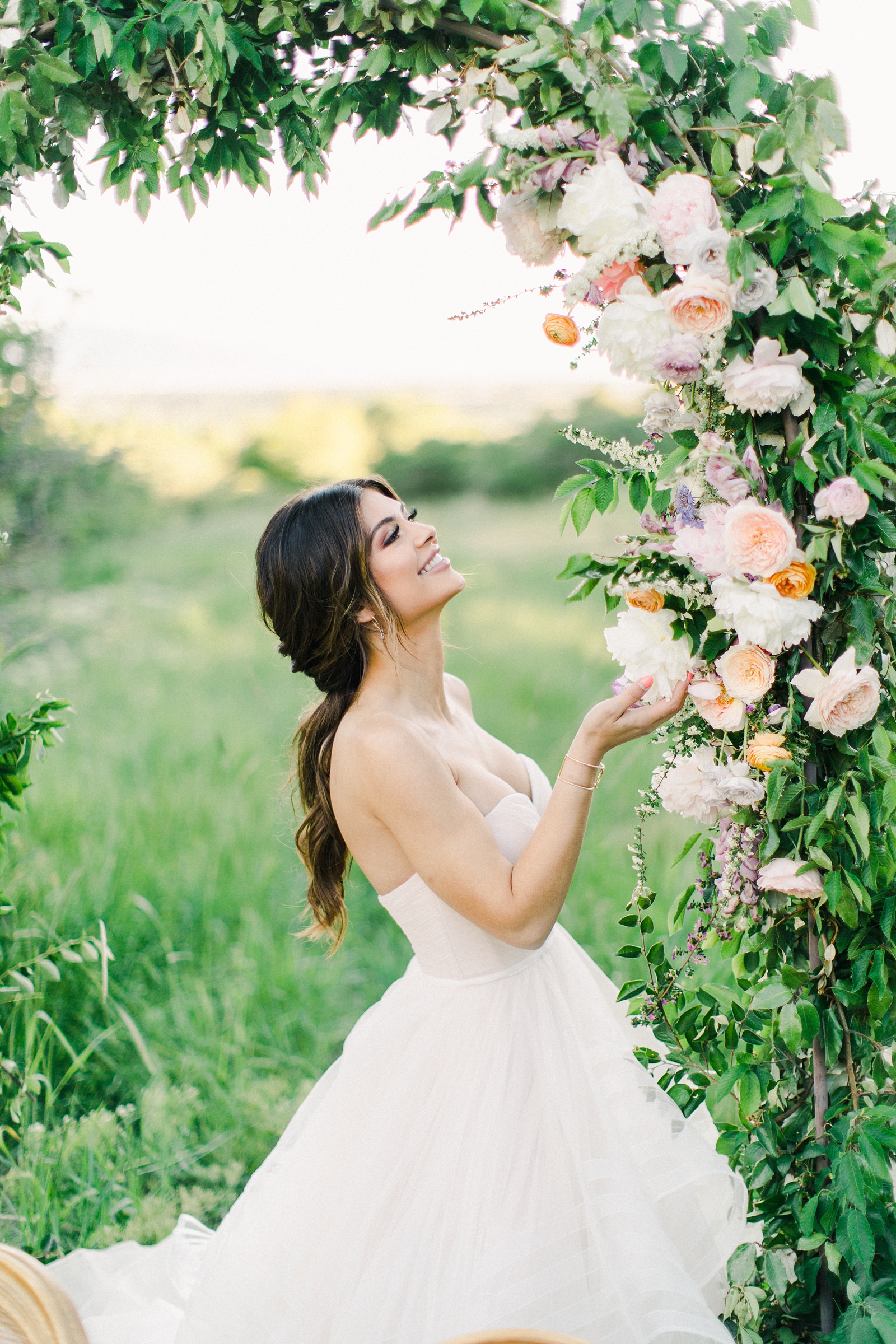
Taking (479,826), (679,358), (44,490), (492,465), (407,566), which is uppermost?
(44,490)

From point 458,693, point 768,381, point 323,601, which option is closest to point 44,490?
point 458,693

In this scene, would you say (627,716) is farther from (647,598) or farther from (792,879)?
(792,879)

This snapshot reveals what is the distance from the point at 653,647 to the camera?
140cm

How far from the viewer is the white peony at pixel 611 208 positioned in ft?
4.27

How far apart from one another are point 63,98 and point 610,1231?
2.01 metres

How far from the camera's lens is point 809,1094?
59.5 inches

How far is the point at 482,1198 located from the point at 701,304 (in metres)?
1.35

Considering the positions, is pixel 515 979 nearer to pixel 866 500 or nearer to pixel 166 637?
pixel 866 500

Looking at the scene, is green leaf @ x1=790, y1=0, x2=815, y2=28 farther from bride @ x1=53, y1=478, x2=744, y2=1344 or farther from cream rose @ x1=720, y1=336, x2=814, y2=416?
bride @ x1=53, y1=478, x2=744, y2=1344

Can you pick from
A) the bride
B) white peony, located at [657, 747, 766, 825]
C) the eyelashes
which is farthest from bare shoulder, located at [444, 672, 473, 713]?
white peony, located at [657, 747, 766, 825]

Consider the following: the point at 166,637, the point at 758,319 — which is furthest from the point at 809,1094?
the point at 166,637

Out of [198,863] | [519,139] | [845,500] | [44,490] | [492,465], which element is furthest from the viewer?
[492,465]

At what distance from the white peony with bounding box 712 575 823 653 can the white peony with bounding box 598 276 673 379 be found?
1.02 ft

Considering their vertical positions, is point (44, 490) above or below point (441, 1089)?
above
